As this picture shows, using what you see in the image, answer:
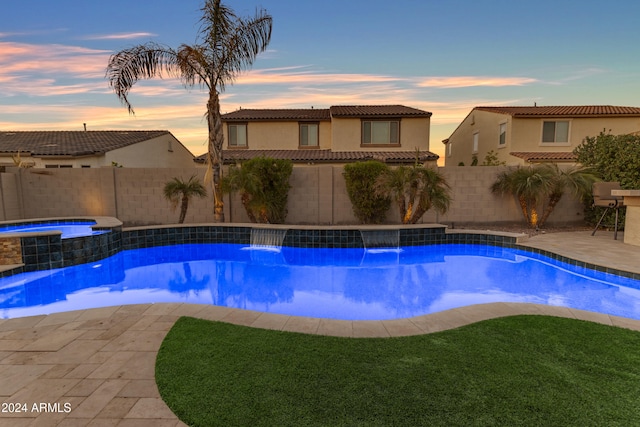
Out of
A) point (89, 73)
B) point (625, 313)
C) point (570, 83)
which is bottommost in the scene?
point (625, 313)

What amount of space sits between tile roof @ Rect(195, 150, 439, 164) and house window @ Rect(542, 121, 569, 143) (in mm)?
6828

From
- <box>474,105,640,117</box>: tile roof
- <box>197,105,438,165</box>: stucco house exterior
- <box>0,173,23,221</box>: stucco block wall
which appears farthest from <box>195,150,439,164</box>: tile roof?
<box>0,173,23,221</box>: stucco block wall

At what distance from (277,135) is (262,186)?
33.0 feet

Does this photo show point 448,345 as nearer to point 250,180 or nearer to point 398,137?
point 250,180

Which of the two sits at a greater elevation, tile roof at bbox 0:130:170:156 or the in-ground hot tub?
tile roof at bbox 0:130:170:156

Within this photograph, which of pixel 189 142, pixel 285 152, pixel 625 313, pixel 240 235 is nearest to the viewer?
pixel 625 313

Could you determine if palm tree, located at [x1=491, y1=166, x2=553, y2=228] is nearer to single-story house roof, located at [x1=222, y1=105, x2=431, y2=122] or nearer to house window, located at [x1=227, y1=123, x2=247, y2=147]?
single-story house roof, located at [x1=222, y1=105, x2=431, y2=122]

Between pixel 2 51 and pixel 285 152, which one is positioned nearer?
pixel 2 51

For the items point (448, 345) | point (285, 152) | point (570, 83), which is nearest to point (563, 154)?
point (570, 83)

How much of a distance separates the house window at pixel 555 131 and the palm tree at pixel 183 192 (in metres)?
19.1

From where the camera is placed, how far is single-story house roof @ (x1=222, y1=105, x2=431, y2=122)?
19.3m

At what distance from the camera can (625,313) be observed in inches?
216

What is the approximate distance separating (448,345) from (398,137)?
57.2 feet

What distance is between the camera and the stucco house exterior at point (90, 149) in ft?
58.0
